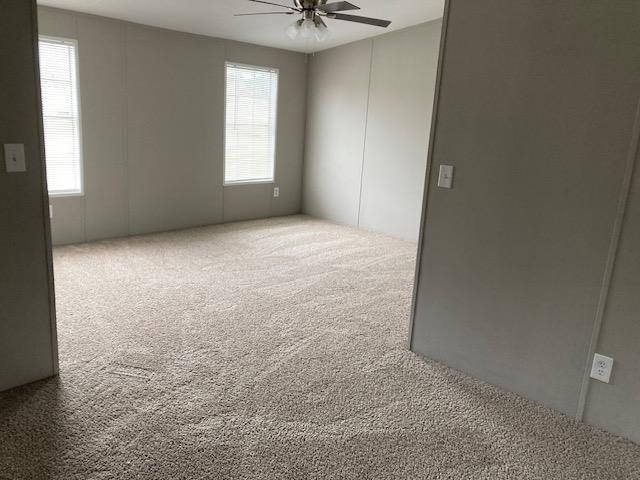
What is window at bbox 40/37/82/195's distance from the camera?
15.5 feet

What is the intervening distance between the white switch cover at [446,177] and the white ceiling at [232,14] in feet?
7.91

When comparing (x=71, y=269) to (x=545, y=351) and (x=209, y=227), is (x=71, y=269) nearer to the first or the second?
(x=209, y=227)

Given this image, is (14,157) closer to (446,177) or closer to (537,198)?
(446,177)

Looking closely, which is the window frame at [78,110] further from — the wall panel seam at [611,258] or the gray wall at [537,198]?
the wall panel seam at [611,258]

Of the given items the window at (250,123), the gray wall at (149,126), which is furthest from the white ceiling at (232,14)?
the window at (250,123)

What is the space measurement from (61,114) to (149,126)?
92 cm

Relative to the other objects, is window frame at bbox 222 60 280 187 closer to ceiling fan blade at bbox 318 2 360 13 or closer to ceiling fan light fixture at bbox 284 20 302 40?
ceiling fan light fixture at bbox 284 20 302 40

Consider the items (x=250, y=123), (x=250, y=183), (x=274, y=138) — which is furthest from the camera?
(x=274, y=138)

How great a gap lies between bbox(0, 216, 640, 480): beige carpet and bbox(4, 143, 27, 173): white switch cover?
1126 mm

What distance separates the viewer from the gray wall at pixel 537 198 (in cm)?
218

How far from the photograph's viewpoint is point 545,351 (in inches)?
98.7

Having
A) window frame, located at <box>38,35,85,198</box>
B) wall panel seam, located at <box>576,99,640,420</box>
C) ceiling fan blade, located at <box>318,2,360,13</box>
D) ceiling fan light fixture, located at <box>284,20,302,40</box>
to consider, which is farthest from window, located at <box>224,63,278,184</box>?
wall panel seam, located at <box>576,99,640,420</box>

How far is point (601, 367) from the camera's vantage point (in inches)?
91.4

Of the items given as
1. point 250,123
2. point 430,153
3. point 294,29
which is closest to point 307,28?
point 294,29
